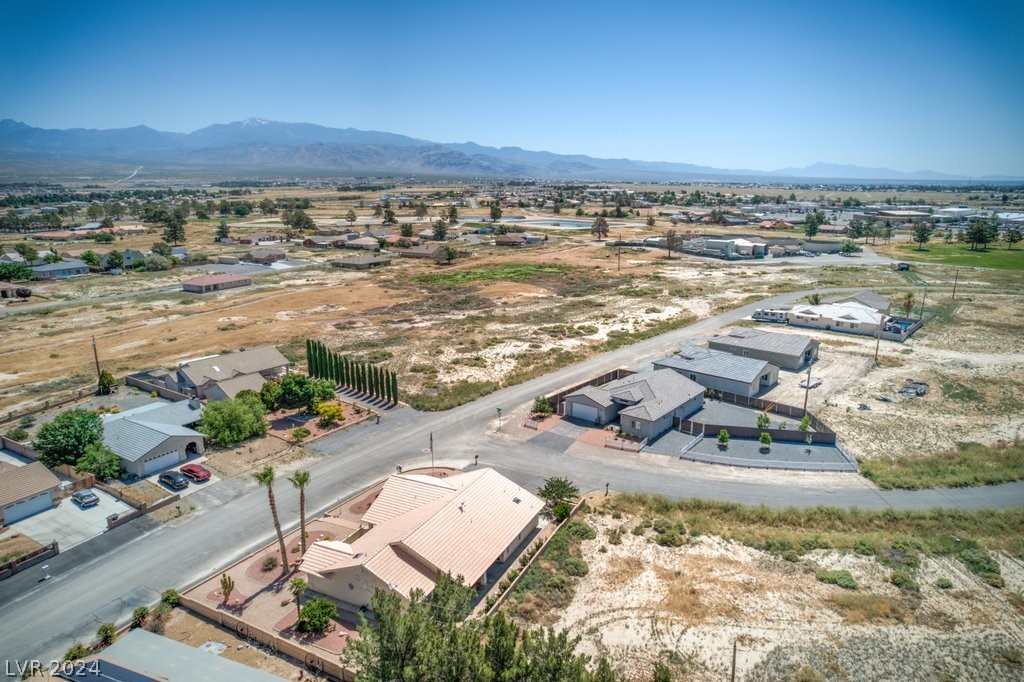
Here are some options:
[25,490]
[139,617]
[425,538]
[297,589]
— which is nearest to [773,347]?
[425,538]

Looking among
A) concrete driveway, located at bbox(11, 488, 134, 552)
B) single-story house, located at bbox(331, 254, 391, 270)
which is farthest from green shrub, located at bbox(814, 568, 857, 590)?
single-story house, located at bbox(331, 254, 391, 270)

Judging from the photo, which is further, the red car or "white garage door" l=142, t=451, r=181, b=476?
"white garage door" l=142, t=451, r=181, b=476

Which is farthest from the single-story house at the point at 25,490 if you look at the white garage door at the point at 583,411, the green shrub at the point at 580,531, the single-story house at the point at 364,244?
the single-story house at the point at 364,244

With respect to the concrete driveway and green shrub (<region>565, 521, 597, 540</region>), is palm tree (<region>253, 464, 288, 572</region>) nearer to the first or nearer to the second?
the concrete driveway

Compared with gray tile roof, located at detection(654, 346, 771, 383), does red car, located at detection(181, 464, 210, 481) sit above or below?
below

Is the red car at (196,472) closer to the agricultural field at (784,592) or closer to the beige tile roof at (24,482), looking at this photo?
the beige tile roof at (24,482)

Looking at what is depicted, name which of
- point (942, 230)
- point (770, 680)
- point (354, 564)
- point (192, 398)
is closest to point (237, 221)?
point (192, 398)

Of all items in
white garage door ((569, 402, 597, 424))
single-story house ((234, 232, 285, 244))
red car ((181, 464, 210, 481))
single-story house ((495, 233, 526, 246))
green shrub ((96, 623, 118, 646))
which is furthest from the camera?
single-story house ((495, 233, 526, 246))

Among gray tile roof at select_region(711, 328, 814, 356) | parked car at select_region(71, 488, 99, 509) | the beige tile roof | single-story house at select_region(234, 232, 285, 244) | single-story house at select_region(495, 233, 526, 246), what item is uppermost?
single-story house at select_region(495, 233, 526, 246)

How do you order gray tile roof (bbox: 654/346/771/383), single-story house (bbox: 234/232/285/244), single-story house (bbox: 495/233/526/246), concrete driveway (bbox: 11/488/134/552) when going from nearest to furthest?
concrete driveway (bbox: 11/488/134/552) → gray tile roof (bbox: 654/346/771/383) → single-story house (bbox: 234/232/285/244) → single-story house (bbox: 495/233/526/246)
